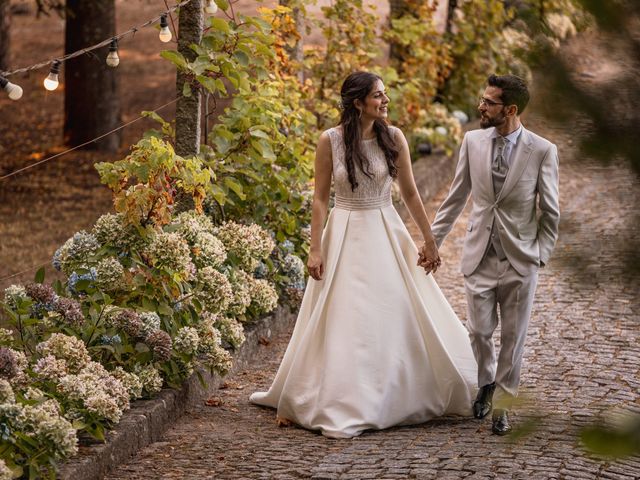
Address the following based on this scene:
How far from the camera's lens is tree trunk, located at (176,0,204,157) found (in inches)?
311

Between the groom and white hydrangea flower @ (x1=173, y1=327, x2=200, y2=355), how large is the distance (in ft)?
4.91

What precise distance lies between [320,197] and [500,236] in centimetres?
99

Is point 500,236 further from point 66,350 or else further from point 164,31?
point 164,31

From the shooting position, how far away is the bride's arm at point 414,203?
20.5 feet

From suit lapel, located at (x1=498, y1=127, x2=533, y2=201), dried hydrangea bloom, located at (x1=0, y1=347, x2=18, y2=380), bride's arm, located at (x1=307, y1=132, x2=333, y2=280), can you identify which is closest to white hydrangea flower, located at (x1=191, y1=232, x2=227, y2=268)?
bride's arm, located at (x1=307, y1=132, x2=333, y2=280)

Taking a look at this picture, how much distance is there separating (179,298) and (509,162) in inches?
81.4

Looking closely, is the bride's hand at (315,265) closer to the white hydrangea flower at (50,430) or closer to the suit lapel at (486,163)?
the suit lapel at (486,163)

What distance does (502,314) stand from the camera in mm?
6070

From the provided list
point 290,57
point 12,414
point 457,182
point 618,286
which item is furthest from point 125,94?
point 618,286

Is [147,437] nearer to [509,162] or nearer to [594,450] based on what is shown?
[509,162]

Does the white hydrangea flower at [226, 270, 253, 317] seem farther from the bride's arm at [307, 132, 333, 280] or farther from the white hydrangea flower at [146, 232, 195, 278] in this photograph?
the bride's arm at [307, 132, 333, 280]

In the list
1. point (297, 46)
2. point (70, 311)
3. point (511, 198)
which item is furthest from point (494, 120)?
point (297, 46)

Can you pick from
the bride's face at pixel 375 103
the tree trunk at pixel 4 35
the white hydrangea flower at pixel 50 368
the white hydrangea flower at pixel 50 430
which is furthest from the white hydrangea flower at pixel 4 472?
the tree trunk at pixel 4 35

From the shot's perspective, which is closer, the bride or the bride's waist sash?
the bride
